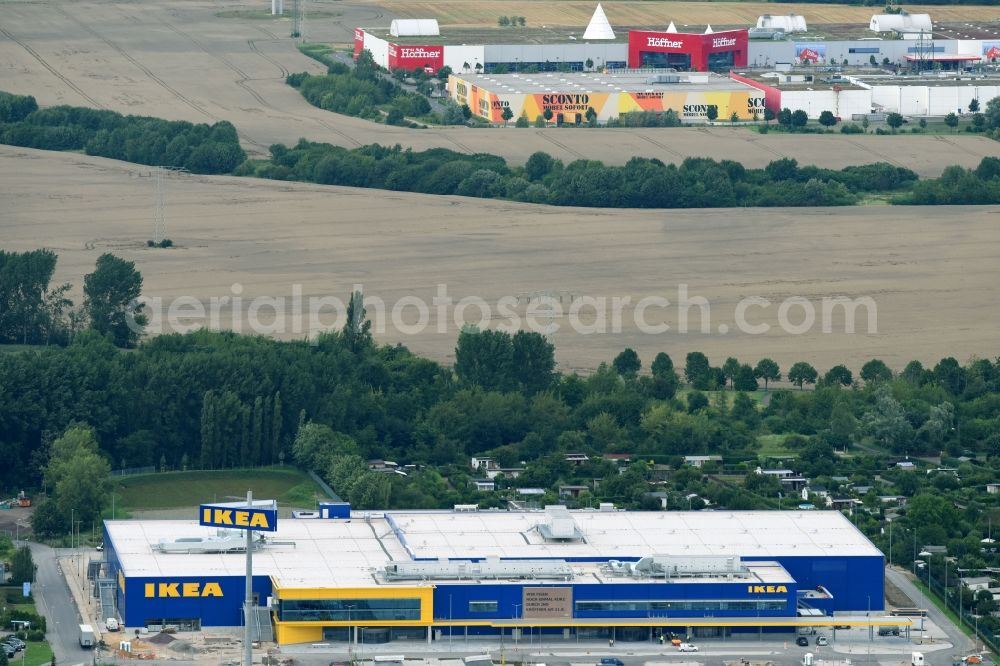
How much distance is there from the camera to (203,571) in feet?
226

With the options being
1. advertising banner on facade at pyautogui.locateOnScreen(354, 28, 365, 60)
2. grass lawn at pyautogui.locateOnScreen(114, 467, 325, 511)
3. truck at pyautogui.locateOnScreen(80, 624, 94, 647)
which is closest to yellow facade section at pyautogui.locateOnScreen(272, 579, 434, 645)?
truck at pyautogui.locateOnScreen(80, 624, 94, 647)

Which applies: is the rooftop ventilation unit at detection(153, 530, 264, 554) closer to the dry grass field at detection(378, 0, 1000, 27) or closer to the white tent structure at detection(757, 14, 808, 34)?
the white tent structure at detection(757, 14, 808, 34)

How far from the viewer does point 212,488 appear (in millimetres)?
82688

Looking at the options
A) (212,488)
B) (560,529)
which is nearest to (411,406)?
(212,488)

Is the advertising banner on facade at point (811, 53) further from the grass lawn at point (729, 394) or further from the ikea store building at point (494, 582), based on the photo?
the ikea store building at point (494, 582)

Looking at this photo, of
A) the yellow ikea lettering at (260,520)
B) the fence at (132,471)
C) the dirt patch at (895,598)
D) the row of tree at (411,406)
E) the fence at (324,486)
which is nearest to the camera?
the yellow ikea lettering at (260,520)

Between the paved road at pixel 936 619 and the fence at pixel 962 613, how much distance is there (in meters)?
0.35

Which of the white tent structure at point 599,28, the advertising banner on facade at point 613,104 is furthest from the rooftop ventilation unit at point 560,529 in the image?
the white tent structure at point 599,28

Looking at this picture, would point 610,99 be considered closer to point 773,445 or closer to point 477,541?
point 773,445

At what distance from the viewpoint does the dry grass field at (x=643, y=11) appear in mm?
184000

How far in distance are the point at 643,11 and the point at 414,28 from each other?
74.6ft

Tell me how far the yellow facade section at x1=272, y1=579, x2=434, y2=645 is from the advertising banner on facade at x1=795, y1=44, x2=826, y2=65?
4207 inches

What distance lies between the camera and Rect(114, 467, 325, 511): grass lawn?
267 ft

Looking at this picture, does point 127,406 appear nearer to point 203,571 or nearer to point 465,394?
point 465,394
